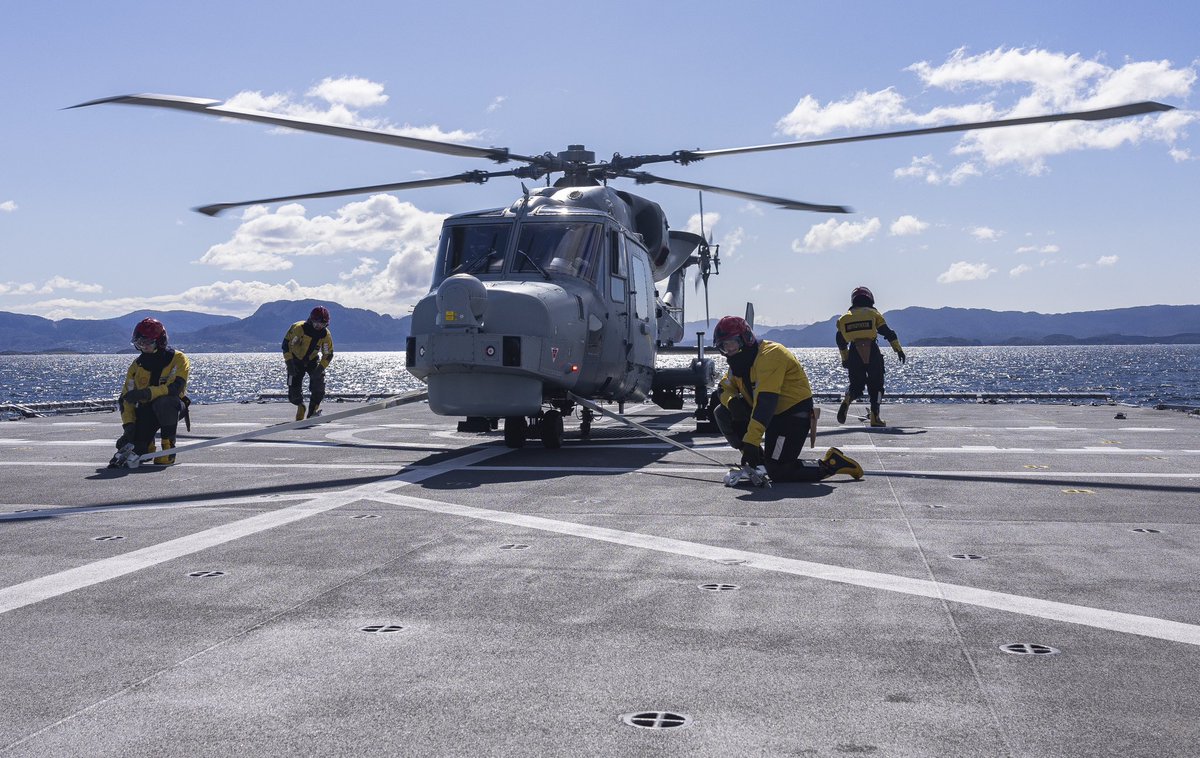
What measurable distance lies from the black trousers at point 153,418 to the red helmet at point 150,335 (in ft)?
2.15

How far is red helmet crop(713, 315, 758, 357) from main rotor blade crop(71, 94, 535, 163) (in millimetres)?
5105

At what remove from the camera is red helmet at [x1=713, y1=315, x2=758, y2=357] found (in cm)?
1048

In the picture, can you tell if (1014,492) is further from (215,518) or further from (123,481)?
(123,481)

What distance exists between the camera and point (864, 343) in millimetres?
17859

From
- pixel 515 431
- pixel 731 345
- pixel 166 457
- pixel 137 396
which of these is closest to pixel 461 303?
pixel 515 431

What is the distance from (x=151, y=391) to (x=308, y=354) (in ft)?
20.7

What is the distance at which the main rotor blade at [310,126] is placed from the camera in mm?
9602

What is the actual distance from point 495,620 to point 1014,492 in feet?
20.8

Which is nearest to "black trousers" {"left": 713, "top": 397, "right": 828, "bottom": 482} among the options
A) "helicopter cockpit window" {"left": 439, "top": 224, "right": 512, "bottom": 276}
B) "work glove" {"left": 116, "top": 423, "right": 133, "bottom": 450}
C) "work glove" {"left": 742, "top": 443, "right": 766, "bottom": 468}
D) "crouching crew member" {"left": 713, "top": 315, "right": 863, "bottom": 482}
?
"crouching crew member" {"left": 713, "top": 315, "right": 863, "bottom": 482}

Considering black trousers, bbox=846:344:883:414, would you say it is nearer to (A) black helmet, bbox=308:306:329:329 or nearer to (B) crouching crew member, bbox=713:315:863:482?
(B) crouching crew member, bbox=713:315:863:482

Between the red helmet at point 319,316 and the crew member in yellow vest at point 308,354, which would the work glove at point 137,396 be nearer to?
the crew member in yellow vest at point 308,354

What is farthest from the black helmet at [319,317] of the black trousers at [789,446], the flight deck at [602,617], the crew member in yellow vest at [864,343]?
the black trousers at [789,446]

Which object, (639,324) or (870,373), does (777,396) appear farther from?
(870,373)

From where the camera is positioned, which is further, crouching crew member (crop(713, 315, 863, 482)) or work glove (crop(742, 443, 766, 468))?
crouching crew member (crop(713, 315, 863, 482))
